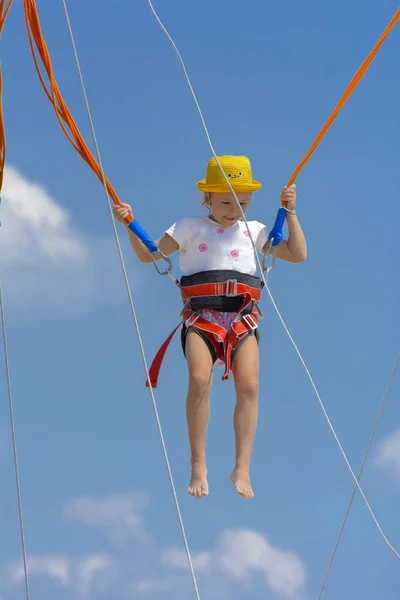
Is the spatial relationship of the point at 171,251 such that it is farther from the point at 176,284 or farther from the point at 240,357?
the point at 240,357

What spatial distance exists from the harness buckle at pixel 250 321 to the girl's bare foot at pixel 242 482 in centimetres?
94

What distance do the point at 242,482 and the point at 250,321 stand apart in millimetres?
1053

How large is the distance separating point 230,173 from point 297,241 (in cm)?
64

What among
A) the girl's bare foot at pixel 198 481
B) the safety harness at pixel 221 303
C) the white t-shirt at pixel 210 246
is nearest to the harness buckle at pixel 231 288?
the safety harness at pixel 221 303

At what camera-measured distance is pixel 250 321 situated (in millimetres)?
6559

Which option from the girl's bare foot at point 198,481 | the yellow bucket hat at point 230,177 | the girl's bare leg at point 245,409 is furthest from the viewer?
the yellow bucket hat at point 230,177

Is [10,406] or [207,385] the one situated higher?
[207,385]

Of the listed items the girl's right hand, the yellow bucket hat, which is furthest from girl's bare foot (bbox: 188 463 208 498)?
the yellow bucket hat

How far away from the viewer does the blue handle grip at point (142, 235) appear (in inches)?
256

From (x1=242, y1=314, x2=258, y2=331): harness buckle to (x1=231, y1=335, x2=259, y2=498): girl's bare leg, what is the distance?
0.59 feet

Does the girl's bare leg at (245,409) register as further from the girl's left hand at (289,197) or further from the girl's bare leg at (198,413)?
the girl's left hand at (289,197)

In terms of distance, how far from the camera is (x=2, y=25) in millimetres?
6832

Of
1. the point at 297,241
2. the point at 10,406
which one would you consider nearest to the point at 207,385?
the point at 297,241

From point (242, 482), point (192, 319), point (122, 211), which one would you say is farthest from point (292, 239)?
point (242, 482)
